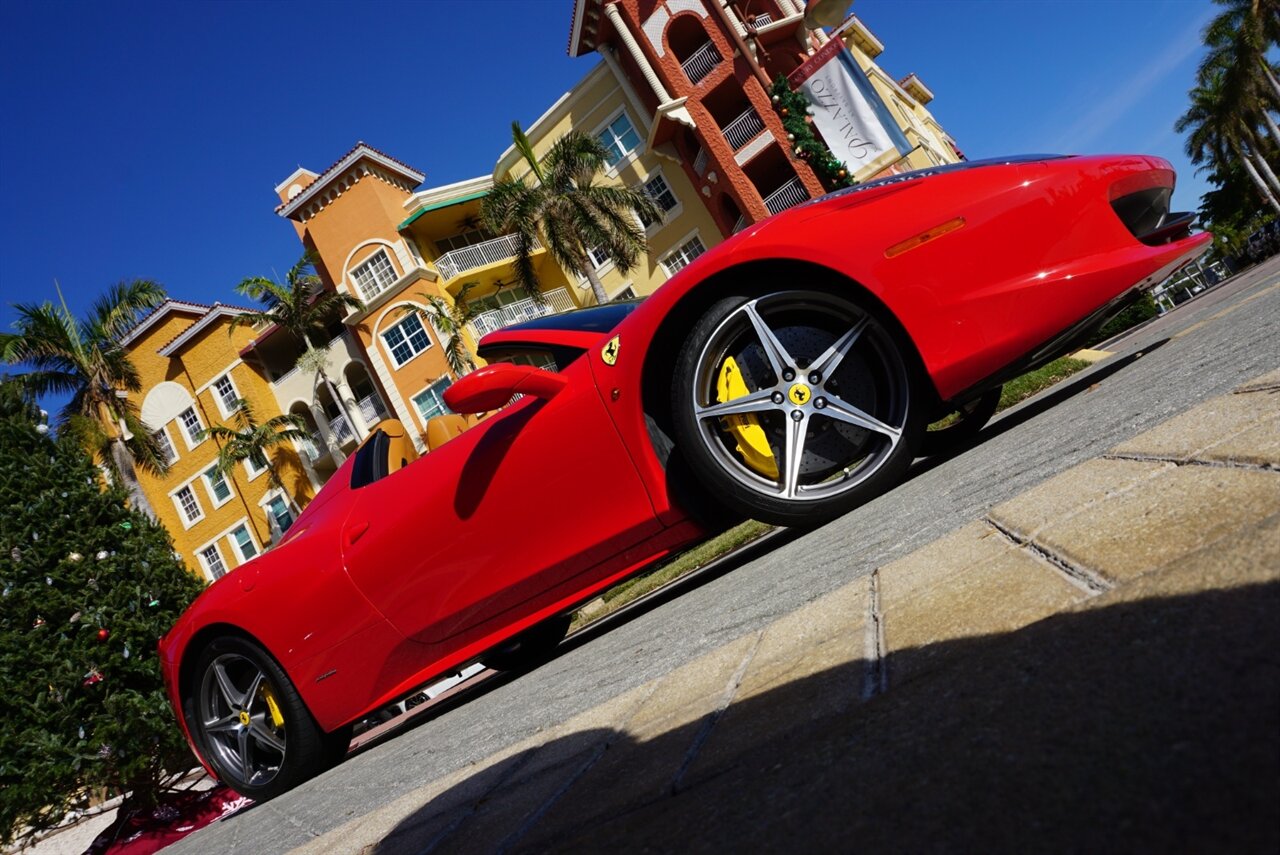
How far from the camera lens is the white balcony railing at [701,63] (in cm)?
2614

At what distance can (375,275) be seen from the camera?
2991 centimetres

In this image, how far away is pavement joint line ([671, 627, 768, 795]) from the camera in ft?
3.82

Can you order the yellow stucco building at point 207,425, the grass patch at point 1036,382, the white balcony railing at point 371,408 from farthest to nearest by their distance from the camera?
the yellow stucco building at point 207,425 → the white balcony railing at point 371,408 → the grass patch at point 1036,382

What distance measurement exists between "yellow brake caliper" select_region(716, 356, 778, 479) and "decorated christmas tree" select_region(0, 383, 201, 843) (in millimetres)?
5357

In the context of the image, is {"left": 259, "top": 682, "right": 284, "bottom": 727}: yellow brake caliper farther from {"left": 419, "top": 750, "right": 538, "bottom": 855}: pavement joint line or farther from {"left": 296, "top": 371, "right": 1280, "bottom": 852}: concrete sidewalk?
{"left": 419, "top": 750, "right": 538, "bottom": 855}: pavement joint line

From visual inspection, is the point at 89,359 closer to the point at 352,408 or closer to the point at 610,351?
the point at 352,408

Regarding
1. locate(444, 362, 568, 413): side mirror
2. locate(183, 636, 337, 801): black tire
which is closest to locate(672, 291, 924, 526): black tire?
locate(444, 362, 568, 413): side mirror

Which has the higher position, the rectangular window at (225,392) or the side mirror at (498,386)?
the rectangular window at (225,392)

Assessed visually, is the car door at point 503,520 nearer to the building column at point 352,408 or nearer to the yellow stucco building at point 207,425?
the building column at point 352,408

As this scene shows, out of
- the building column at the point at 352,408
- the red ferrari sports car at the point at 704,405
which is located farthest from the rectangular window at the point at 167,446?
the red ferrari sports car at the point at 704,405

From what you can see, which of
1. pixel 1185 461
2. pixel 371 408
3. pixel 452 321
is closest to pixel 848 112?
pixel 452 321

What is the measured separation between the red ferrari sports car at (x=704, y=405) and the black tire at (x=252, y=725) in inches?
0.9

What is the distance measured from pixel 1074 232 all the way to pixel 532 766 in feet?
7.10

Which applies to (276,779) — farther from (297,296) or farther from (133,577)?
(297,296)
